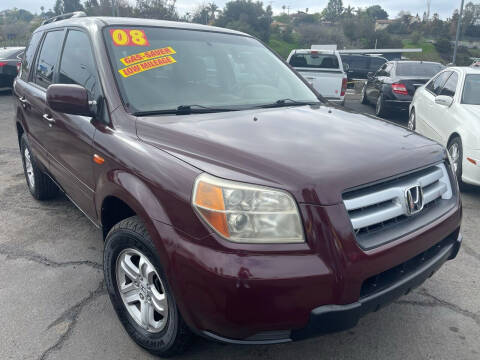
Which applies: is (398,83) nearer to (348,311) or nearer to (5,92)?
(348,311)

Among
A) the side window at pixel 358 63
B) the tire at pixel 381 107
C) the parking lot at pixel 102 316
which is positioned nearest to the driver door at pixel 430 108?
the tire at pixel 381 107

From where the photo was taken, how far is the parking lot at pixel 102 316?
2.36m

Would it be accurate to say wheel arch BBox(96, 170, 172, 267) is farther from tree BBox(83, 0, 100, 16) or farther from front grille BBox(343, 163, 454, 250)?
tree BBox(83, 0, 100, 16)

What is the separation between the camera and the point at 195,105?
2.65 m

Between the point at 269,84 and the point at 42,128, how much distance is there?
202 centimetres

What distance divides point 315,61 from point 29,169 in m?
7.91

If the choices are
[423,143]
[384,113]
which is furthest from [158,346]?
[384,113]

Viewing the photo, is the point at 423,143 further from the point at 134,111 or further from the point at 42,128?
the point at 42,128

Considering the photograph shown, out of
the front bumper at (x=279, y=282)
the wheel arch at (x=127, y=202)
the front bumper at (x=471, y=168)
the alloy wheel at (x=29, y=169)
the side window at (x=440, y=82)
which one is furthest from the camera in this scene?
the side window at (x=440, y=82)

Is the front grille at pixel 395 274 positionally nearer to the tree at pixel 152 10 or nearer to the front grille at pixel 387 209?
Result: the front grille at pixel 387 209

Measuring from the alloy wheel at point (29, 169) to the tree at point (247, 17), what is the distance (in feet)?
188

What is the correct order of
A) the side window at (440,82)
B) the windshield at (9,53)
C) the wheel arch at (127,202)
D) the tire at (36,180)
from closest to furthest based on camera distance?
the wheel arch at (127,202) < the tire at (36,180) < the side window at (440,82) < the windshield at (9,53)

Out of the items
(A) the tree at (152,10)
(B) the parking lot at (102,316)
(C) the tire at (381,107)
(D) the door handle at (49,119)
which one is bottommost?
(B) the parking lot at (102,316)

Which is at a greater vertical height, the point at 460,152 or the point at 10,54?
the point at 10,54
